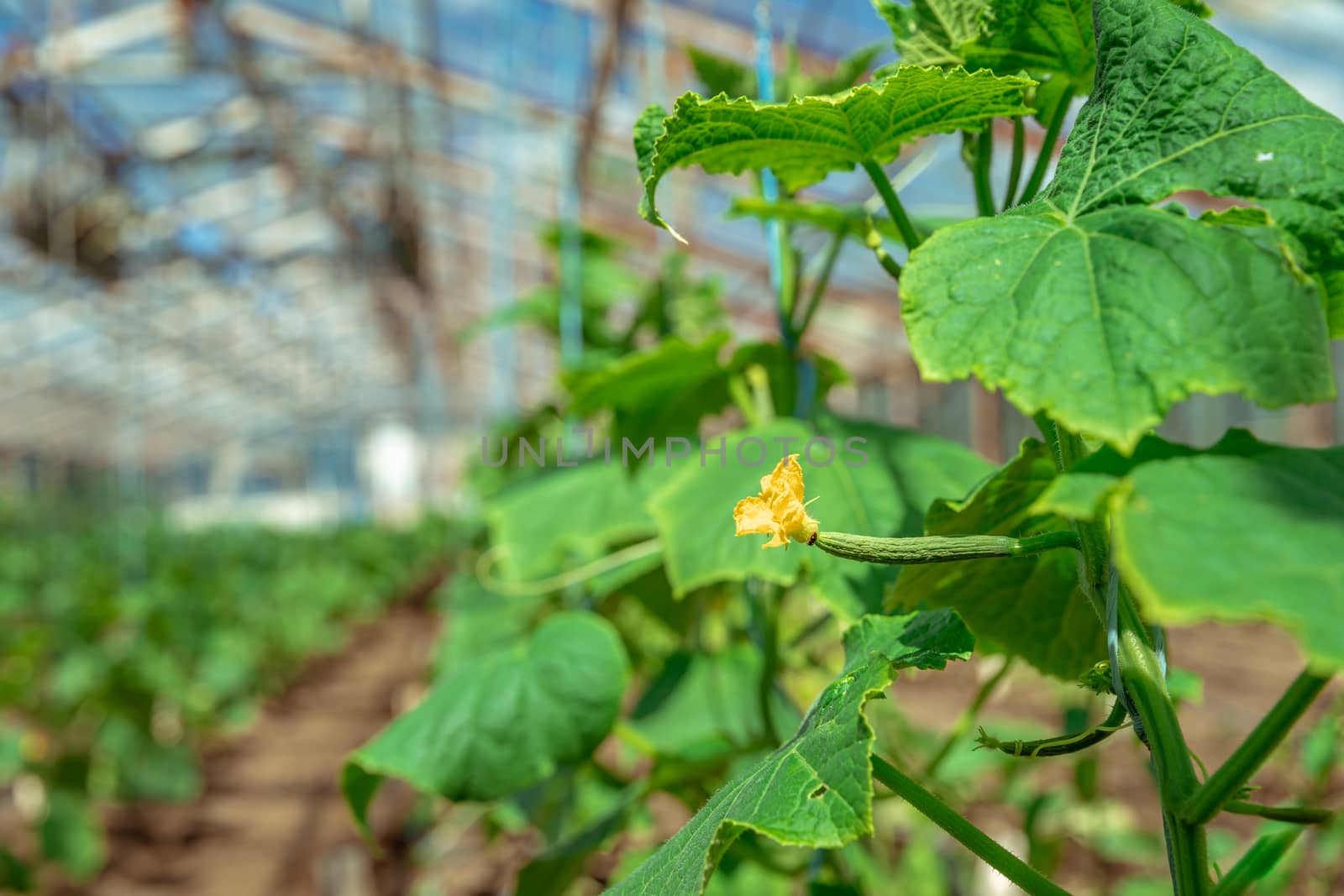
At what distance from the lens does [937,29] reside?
0.57m

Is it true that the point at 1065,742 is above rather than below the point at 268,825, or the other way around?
above

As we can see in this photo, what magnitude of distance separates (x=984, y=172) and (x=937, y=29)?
0.08 m

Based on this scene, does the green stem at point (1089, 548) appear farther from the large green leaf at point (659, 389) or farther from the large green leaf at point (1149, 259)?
the large green leaf at point (659, 389)

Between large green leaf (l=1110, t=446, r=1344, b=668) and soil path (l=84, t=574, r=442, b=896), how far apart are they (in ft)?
6.44

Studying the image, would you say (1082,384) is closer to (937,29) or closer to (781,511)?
(781,511)

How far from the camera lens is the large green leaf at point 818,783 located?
1.24 feet

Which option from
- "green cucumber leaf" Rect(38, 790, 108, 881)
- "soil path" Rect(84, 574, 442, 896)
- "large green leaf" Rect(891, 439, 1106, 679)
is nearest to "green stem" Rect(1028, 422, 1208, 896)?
"large green leaf" Rect(891, 439, 1106, 679)

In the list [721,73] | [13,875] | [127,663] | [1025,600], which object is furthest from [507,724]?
[127,663]

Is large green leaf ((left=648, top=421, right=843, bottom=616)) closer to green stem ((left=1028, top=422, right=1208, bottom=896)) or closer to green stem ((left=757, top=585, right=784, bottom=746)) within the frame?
green stem ((left=757, top=585, right=784, bottom=746))

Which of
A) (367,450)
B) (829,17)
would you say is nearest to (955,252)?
(829,17)

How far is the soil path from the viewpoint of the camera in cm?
264

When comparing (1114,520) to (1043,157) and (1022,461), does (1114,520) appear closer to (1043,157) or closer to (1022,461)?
(1022,461)

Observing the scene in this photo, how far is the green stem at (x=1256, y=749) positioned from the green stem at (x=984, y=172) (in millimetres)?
290

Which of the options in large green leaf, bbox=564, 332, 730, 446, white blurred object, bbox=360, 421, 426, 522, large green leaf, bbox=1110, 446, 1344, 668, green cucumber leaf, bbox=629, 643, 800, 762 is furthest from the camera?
white blurred object, bbox=360, 421, 426, 522
